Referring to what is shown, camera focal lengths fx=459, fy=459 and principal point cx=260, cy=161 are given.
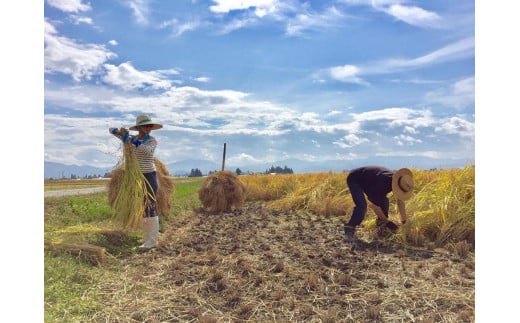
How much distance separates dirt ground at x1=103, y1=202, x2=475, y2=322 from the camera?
12.1 ft

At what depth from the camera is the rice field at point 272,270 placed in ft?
12.3

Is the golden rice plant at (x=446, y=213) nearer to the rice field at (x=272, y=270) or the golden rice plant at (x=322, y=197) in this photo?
Answer: the rice field at (x=272, y=270)

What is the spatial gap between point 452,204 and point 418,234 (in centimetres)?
71

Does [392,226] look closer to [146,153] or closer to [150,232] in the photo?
[150,232]

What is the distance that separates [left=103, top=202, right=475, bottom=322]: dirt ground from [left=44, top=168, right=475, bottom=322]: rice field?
0.04 ft

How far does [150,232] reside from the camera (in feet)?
21.1

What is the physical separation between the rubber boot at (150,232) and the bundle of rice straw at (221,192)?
16.5ft

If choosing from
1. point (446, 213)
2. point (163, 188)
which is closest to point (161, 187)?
point (163, 188)

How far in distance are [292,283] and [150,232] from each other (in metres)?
2.73

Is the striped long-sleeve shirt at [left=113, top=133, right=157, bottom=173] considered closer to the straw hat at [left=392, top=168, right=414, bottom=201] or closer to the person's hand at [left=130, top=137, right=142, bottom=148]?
the person's hand at [left=130, top=137, right=142, bottom=148]

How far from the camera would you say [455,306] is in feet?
12.3

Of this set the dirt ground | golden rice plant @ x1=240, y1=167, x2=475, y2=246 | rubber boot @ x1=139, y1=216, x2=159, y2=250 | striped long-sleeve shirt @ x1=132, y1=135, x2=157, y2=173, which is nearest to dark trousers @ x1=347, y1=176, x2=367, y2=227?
the dirt ground
